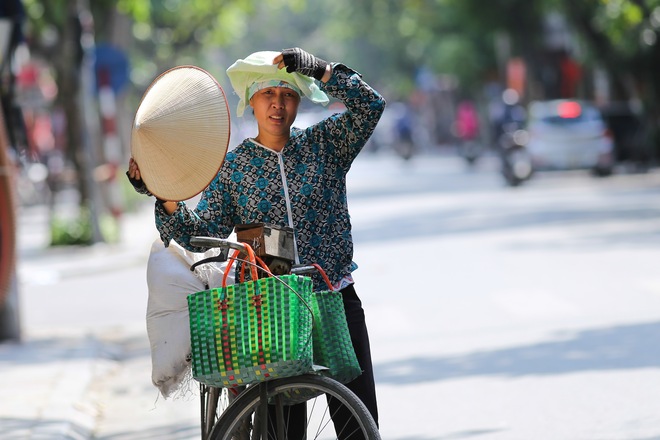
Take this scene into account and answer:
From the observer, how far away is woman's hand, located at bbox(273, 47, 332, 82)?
514 centimetres

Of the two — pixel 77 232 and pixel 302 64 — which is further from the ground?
pixel 302 64

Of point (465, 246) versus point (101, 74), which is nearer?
point (465, 246)

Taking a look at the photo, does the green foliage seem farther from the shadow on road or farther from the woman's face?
the woman's face

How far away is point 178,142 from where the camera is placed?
5062mm

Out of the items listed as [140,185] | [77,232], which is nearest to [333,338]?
[140,185]

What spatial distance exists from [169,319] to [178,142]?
642mm

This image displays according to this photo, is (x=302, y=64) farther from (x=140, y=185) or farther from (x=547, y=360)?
(x=547, y=360)

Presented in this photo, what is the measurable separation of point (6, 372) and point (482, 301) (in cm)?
444

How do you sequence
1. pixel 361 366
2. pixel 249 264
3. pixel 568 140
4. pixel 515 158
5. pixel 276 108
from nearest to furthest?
pixel 249 264 < pixel 276 108 < pixel 361 366 < pixel 515 158 < pixel 568 140

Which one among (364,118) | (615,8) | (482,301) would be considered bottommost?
(482,301)

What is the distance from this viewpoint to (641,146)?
34.0 metres

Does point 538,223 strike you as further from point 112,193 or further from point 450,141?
point 450,141

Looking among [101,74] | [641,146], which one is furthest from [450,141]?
[101,74]

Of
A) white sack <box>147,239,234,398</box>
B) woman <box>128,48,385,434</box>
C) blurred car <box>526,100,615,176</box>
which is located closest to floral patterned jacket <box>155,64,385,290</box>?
woman <box>128,48,385,434</box>
